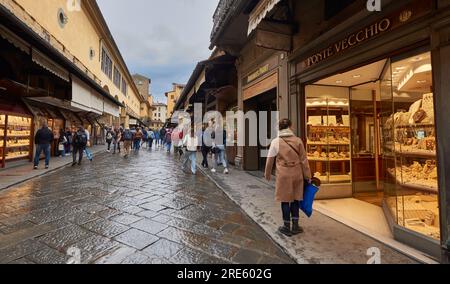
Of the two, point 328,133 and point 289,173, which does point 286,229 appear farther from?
point 328,133

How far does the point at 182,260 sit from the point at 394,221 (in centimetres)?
289

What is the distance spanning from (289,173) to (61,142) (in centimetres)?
1223

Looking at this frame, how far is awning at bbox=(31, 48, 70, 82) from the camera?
5.27m

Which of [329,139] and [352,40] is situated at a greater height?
[352,40]

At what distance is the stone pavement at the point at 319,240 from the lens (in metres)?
2.45

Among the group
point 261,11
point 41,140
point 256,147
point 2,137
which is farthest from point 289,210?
point 2,137

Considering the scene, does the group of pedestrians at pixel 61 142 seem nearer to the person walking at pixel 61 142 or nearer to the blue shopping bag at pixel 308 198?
the person walking at pixel 61 142

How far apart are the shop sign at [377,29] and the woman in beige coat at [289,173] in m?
1.68

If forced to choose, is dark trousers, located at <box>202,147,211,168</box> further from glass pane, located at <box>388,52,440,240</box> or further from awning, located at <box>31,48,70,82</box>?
glass pane, located at <box>388,52,440,240</box>

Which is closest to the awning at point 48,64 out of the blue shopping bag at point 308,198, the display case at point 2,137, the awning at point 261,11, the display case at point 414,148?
the display case at point 2,137

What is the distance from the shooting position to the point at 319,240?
2881mm

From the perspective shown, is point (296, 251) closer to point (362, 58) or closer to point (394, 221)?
point (394, 221)

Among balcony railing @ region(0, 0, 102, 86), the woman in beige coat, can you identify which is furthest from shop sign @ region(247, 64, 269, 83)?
balcony railing @ region(0, 0, 102, 86)
